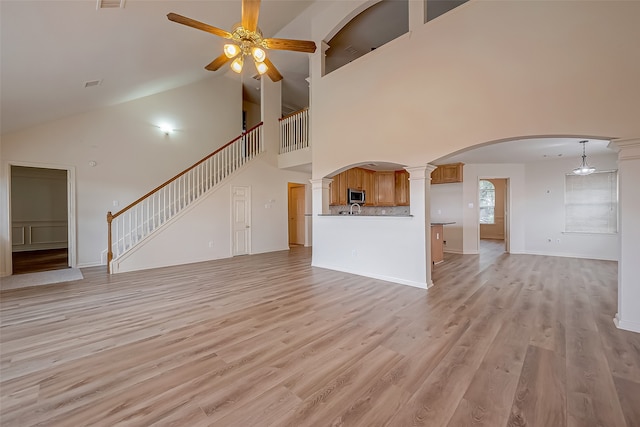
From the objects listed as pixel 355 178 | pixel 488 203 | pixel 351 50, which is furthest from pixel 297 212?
pixel 488 203

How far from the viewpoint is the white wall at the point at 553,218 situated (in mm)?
6238

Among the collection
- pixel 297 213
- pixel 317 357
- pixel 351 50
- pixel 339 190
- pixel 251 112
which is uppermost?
pixel 351 50

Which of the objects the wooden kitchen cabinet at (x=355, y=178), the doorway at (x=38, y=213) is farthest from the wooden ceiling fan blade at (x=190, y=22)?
the doorway at (x=38, y=213)

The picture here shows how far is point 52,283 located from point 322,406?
211 inches

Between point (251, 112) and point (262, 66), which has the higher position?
point (251, 112)

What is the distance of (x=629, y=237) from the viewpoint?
2625mm

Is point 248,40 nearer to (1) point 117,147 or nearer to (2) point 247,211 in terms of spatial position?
(2) point 247,211

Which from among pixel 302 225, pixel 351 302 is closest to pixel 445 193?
pixel 302 225

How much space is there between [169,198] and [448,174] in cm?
737

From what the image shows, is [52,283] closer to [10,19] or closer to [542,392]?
[10,19]

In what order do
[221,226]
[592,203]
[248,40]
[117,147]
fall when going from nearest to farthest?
[248,40], [117,147], [592,203], [221,226]

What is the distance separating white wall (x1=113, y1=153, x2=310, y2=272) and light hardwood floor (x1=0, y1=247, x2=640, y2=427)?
1514 millimetres

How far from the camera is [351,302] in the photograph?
3424mm

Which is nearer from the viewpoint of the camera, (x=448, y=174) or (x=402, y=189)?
(x=448, y=174)
